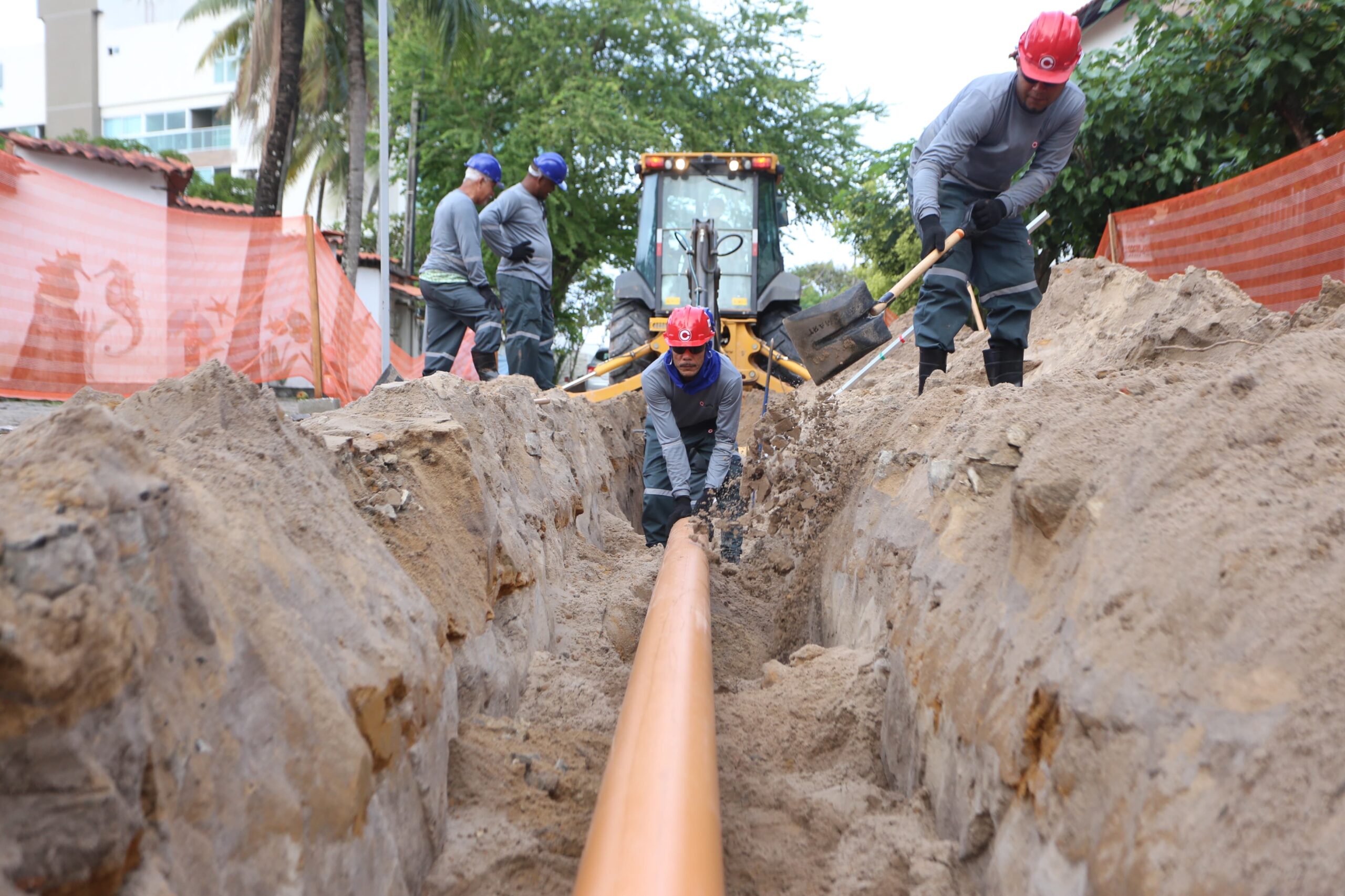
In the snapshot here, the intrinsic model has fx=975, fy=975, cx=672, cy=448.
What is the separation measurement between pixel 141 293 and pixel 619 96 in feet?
39.7

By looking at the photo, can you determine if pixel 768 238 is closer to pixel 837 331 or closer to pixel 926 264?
pixel 837 331

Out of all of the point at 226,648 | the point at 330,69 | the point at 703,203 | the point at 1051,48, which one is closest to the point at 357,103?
the point at 703,203

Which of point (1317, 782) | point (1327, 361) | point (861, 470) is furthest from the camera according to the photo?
point (861, 470)

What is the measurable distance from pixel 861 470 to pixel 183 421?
2905 mm

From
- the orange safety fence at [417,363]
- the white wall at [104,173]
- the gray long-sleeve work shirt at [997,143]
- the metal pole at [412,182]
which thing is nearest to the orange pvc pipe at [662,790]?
the gray long-sleeve work shirt at [997,143]

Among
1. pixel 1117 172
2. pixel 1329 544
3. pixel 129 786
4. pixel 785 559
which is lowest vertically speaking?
pixel 785 559

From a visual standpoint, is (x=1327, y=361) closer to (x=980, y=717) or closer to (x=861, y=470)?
(x=980, y=717)

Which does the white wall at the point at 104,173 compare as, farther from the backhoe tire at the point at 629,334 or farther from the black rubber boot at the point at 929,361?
the black rubber boot at the point at 929,361

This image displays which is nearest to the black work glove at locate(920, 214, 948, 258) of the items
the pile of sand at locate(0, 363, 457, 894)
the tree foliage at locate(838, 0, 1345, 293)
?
the pile of sand at locate(0, 363, 457, 894)

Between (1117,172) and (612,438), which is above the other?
(1117,172)

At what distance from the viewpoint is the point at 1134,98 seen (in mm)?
8016

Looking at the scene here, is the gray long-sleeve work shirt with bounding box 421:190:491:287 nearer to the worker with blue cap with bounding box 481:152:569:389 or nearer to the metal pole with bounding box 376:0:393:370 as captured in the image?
the worker with blue cap with bounding box 481:152:569:389

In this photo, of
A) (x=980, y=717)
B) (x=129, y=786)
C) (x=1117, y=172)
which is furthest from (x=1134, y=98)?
(x=129, y=786)

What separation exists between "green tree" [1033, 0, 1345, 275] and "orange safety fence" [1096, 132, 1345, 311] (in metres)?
0.85
